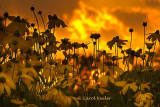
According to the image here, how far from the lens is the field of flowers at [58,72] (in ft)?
8.05

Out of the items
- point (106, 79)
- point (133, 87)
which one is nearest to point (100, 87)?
point (106, 79)

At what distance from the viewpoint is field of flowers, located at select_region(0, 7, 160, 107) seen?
2453 millimetres

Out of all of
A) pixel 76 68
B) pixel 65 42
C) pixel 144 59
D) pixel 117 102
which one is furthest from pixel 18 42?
pixel 144 59

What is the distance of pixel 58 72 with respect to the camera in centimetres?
318

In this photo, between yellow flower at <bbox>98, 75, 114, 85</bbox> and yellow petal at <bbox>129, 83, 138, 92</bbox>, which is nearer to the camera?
yellow petal at <bbox>129, 83, 138, 92</bbox>

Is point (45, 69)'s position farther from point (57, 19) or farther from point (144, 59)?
point (144, 59)

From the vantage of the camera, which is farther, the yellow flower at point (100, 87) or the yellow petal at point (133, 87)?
the yellow flower at point (100, 87)

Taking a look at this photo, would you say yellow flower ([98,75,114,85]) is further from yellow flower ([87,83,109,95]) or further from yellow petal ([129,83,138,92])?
yellow petal ([129,83,138,92])

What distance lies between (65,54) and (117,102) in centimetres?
94

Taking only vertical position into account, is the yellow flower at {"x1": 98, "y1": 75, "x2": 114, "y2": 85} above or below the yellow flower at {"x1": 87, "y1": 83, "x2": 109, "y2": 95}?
above

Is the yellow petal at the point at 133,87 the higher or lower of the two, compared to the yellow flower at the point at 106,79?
lower

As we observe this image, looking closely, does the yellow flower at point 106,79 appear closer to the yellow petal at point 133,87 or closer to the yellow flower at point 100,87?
the yellow flower at point 100,87

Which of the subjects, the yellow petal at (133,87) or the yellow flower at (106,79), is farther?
the yellow flower at (106,79)

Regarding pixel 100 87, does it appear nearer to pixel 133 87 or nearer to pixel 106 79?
pixel 106 79
